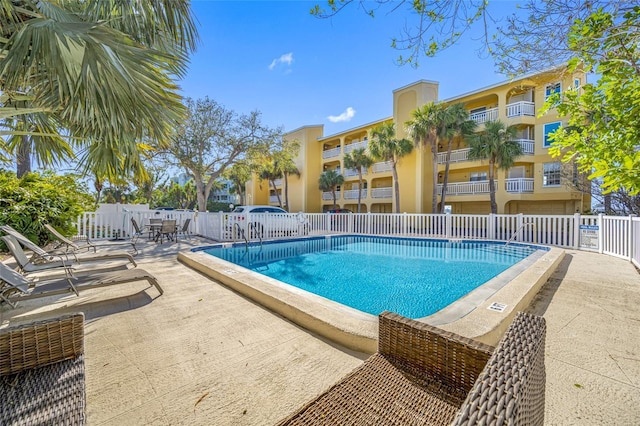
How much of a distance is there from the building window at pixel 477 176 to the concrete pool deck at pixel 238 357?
1662cm

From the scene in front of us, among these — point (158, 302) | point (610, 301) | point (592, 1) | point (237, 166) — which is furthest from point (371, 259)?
point (237, 166)

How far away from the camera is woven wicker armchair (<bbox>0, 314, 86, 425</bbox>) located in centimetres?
126

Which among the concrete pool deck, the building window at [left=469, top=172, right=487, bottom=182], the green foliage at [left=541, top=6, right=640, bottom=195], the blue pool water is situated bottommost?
the blue pool water

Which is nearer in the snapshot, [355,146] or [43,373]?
[43,373]

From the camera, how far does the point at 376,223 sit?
14133 millimetres

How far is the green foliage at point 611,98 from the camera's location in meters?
2.82

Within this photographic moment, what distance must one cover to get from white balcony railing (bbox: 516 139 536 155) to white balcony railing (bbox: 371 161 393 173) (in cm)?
862

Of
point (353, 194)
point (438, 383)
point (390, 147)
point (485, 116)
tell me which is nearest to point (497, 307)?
point (438, 383)

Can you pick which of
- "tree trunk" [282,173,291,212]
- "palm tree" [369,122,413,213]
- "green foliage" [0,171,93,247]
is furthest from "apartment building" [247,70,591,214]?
"green foliage" [0,171,93,247]

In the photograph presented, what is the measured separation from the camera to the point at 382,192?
23.1 meters

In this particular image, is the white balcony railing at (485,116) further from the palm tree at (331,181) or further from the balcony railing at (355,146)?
the palm tree at (331,181)

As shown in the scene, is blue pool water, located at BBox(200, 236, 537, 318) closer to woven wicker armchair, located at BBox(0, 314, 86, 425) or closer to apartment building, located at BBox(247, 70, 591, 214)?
woven wicker armchair, located at BBox(0, 314, 86, 425)

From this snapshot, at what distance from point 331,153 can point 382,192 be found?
7.35m

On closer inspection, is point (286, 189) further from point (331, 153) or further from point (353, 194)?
point (353, 194)
